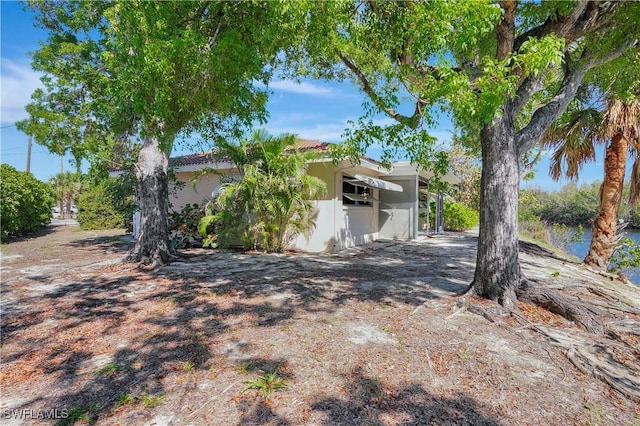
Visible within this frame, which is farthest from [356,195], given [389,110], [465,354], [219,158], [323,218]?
[465,354]

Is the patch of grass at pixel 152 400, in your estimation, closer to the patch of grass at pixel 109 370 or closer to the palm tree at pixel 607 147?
the patch of grass at pixel 109 370

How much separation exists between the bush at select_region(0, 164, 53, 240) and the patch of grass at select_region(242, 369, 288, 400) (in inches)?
677

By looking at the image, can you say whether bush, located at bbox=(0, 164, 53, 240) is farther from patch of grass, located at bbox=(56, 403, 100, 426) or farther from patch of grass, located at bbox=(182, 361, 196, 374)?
patch of grass, located at bbox=(56, 403, 100, 426)

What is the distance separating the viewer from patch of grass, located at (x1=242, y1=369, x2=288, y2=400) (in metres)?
3.68

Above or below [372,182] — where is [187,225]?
below

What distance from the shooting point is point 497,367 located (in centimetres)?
425

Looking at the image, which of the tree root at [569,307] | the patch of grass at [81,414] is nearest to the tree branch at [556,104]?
the tree root at [569,307]

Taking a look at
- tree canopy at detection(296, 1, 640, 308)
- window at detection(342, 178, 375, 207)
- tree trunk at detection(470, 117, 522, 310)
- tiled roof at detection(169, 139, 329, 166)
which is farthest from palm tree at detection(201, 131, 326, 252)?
tree trunk at detection(470, 117, 522, 310)

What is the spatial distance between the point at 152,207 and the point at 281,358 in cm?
808

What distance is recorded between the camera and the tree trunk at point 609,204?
1095cm

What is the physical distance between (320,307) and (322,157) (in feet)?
23.5

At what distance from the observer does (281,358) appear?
4.40 metres

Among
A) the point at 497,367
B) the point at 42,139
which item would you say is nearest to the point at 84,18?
the point at 42,139

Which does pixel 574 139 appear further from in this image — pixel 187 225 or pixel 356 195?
Answer: pixel 187 225
